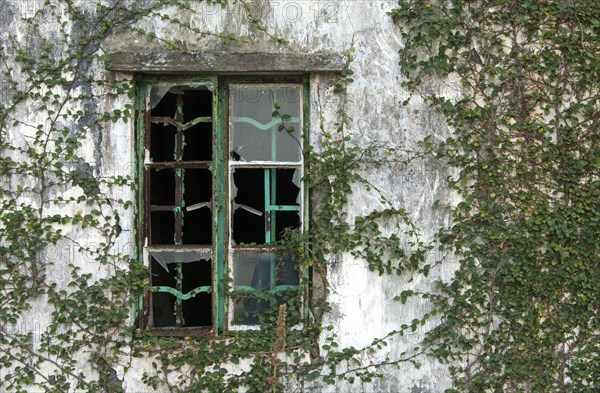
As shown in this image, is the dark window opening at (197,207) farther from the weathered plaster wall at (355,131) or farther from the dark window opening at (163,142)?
the weathered plaster wall at (355,131)

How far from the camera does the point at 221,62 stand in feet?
15.5

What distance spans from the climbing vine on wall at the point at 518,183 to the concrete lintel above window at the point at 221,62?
1.80ft

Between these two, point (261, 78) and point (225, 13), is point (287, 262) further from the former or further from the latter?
point (225, 13)

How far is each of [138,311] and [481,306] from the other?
212 centimetres

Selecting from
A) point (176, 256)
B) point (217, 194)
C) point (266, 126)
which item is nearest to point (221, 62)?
point (266, 126)

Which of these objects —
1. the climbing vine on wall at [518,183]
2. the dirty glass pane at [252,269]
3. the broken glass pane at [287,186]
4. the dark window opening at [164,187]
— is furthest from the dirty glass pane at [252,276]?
the climbing vine on wall at [518,183]

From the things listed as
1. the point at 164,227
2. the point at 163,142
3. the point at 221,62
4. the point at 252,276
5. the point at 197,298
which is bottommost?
the point at 197,298

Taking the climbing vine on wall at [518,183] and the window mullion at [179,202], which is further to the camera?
the window mullion at [179,202]

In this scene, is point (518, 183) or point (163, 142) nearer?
point (518, 183)

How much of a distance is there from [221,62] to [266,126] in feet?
1.61

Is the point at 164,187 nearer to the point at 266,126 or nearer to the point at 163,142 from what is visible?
the point at 163,142

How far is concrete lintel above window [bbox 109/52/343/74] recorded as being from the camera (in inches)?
186

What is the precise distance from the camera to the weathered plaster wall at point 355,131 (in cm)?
480

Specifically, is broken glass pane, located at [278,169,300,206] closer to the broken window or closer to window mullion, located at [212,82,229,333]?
the broken window
